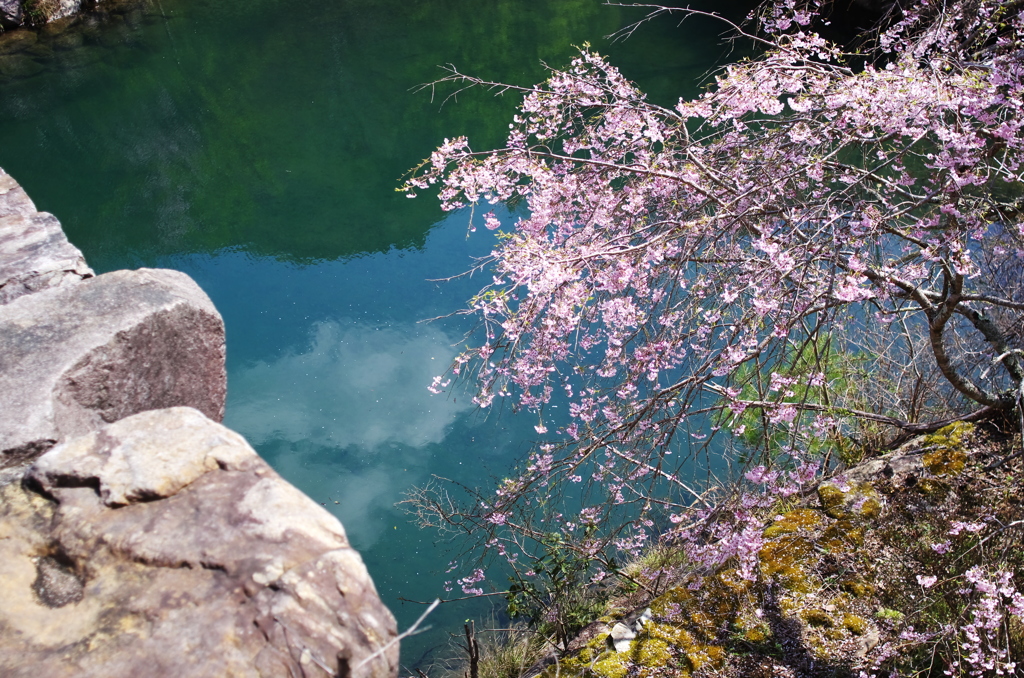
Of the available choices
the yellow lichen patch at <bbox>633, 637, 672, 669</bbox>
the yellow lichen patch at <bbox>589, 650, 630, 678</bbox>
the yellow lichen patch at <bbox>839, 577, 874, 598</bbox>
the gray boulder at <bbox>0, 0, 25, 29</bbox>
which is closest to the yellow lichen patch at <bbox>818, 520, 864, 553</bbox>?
the yellow lichen patch at <bbox>839, 577, 874, 598</bbox>

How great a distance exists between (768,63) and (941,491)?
5.72ft

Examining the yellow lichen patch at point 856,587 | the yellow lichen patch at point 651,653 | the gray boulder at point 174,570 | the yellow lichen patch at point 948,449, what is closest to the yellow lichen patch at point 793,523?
the yellow lichen patch at point 856,587

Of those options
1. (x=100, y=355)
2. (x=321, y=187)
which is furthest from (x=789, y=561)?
(x=321, y=187)

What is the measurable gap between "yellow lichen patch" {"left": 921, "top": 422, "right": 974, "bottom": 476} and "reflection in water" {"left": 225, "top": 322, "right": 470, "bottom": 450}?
2847mm

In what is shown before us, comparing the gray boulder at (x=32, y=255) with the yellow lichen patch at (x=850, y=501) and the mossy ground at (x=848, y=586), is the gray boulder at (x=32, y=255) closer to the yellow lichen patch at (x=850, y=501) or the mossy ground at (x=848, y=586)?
the mossy ground at (x=848, y=586)

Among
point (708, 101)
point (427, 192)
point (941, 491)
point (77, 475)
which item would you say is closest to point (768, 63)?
point (708, 101)

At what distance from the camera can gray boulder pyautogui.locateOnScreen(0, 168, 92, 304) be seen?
310cm

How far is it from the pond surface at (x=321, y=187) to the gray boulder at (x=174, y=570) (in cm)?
236

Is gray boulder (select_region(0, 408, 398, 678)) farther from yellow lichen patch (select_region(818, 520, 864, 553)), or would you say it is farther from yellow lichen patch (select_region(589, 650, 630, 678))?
yellow lichen patch (select_region(818, 520, 864, 553))

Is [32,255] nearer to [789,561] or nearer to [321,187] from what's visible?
[789,561]

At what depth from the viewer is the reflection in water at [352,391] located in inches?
189

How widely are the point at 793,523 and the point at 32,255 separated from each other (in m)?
3.50

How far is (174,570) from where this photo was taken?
154 cm

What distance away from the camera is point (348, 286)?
255 inches
